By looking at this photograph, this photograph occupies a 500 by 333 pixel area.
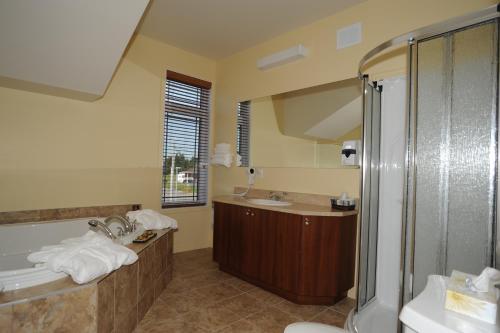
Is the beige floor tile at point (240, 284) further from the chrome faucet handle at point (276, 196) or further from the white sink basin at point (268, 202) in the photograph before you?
the chrome faucet handle at point (276, 196)

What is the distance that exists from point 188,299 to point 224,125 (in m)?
2.33

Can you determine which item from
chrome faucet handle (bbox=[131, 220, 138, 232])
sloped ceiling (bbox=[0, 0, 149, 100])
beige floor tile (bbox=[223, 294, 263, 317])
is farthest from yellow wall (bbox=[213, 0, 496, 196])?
sloped ceiling (bbox=[0, 0, 149, 100])

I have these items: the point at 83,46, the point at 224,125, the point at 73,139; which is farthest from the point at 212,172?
the point at 83,46

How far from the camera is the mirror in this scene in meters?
2.66

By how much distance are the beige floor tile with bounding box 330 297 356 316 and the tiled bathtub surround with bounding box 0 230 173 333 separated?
1551 millimetres

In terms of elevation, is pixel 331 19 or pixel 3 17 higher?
pixel 331 19

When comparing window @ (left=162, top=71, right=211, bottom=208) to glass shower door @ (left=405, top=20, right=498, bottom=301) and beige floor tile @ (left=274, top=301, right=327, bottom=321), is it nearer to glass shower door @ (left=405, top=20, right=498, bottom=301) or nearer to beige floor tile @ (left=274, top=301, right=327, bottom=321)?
beige floor tile @ (left=274, top=301, right=327, bottom=321)

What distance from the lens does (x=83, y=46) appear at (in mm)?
2318

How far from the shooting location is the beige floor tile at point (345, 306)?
2318 mm

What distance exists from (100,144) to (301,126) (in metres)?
2.23

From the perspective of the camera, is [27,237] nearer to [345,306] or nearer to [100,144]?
[100,144]

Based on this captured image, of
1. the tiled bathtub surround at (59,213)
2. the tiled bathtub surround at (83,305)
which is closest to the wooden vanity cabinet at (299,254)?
the tiled bathtub surround at (83,305)

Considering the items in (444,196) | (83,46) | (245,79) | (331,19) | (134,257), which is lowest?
(134,257)

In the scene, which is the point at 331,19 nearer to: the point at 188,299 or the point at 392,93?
the point at 392,93
